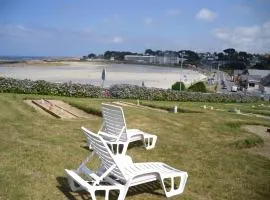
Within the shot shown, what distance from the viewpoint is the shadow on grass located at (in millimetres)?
6273

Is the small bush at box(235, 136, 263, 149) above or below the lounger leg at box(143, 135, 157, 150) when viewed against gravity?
below

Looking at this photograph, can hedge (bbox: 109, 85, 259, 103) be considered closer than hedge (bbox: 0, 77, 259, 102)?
No

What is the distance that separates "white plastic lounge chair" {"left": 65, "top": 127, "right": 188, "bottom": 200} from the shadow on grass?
12 cm

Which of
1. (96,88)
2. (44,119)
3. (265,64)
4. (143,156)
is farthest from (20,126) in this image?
(265,64)

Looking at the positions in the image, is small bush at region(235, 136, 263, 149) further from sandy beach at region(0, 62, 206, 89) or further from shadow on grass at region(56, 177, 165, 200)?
sandy beach at region(0, 62, 206, 89)

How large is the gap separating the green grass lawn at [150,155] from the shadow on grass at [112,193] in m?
0.02

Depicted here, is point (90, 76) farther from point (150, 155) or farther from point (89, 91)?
point (150, 155)

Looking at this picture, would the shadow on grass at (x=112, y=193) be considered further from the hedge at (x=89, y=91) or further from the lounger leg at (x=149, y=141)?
the hedge at (x=89, y=91)

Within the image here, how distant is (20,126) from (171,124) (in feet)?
14.3

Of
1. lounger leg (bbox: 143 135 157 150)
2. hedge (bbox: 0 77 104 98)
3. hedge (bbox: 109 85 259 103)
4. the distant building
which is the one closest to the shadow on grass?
lounger leg (bbox: 143 135 157 150)

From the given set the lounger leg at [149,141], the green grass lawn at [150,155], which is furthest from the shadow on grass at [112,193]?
the lounger leg at [149,141]

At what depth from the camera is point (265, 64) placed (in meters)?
155

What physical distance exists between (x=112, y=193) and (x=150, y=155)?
8.81ft

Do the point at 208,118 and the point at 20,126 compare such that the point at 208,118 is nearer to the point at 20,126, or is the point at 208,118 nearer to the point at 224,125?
the point at 224,125
